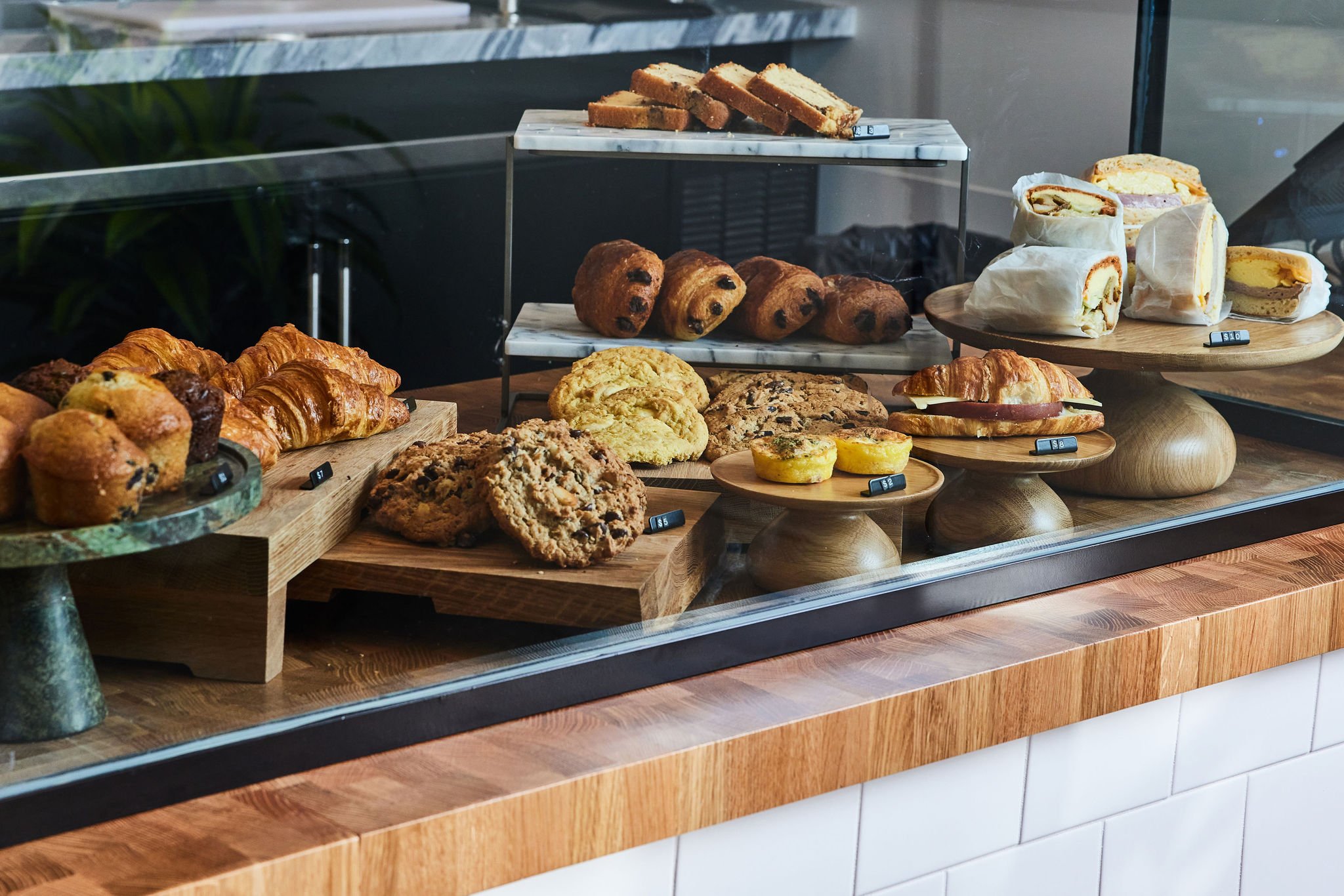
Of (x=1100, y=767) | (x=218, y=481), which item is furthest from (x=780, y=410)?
(x=218, y=481)

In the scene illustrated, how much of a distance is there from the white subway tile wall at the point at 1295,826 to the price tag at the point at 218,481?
3.21 feet

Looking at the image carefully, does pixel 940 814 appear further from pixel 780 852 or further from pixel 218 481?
pixel 218 481

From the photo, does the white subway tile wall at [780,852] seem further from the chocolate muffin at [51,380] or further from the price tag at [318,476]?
the chocolate muffin at [51,380]

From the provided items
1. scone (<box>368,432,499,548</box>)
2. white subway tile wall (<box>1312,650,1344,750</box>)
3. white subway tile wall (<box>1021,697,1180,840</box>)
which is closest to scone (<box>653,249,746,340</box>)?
scone (<box>368,432,499,548</box>)

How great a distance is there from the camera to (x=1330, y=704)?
4.46ft

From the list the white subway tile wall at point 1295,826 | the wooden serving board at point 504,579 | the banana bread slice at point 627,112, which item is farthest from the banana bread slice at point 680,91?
the white subway tile wall at point 1295,826

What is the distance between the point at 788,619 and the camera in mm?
1080

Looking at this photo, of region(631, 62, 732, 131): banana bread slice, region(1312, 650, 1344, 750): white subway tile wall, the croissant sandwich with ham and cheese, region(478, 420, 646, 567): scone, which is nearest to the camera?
region(478, 420, 646, 567): scone

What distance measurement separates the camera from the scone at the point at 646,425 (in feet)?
3.56

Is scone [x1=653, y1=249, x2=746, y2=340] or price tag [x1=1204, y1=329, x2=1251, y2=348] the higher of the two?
scone [x1=653, y1=249, x2=746, y2=340]

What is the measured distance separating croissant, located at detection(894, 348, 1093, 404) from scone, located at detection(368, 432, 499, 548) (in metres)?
0.39

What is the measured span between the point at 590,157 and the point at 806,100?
172 millimetres

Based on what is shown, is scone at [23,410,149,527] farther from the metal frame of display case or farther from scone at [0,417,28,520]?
the metal frame of display case

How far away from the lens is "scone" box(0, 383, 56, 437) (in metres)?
0.76
